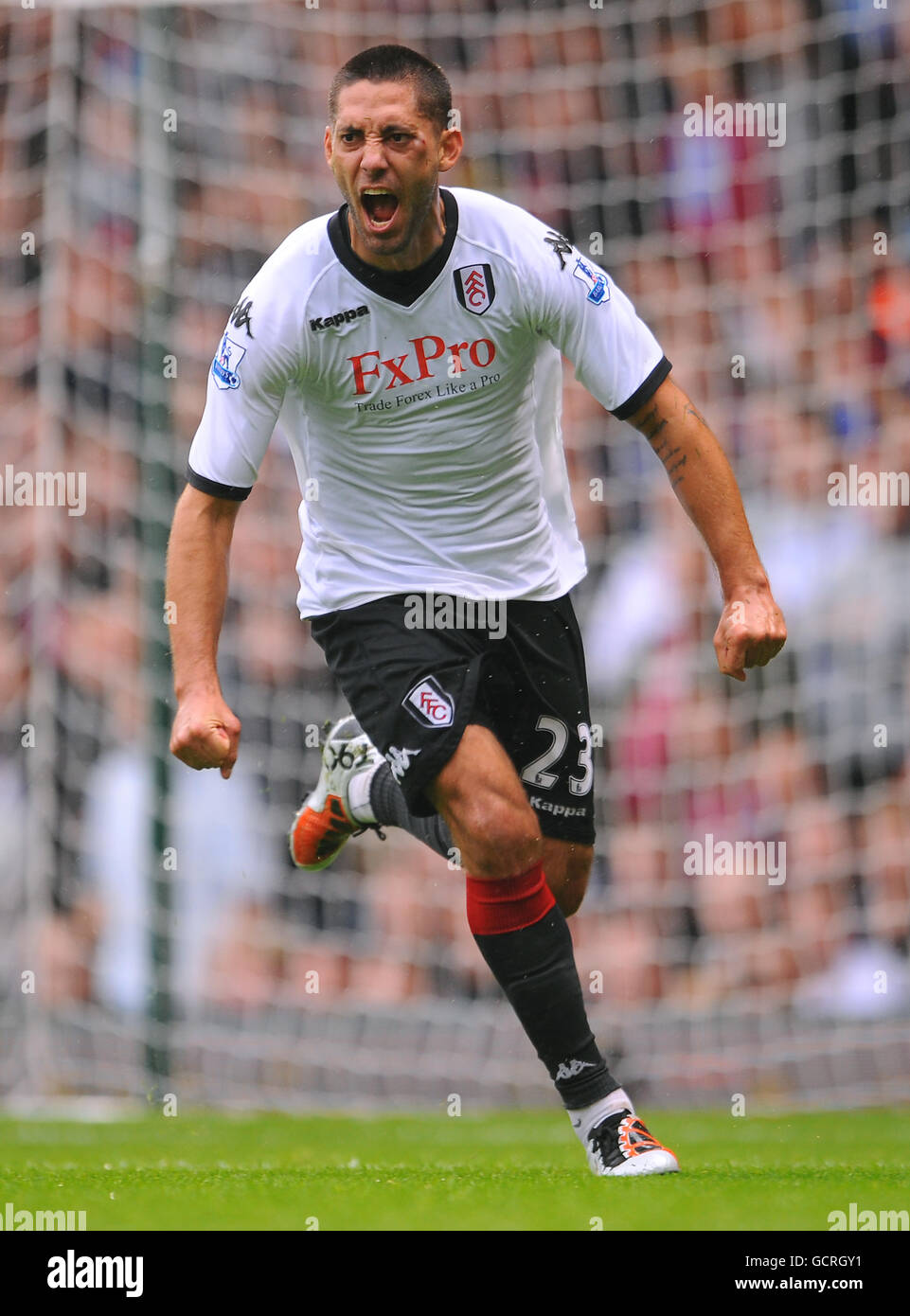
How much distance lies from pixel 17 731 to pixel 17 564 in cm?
78

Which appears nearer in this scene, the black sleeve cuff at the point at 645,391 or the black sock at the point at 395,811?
the black sleeve cuff at the point at 645,391

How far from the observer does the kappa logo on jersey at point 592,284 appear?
462 centimetres

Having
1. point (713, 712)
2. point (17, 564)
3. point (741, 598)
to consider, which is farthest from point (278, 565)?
point (741, 598)

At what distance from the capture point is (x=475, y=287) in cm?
462

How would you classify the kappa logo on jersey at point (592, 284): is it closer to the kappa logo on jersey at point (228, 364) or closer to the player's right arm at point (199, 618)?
the kappa logo on jersey at point (228, 364)

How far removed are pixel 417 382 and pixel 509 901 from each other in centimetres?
125

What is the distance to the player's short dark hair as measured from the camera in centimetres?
450

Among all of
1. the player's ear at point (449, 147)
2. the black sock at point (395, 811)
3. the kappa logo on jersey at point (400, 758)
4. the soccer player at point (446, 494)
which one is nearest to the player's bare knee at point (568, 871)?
the soccer player at point (446, 494)

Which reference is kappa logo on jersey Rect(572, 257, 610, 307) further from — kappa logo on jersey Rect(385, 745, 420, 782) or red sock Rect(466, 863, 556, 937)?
red sock Rect(466, 863, 556, 937)

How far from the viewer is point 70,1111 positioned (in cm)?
794

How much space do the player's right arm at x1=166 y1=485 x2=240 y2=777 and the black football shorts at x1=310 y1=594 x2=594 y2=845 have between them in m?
0.34

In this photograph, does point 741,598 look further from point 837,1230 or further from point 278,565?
point 278,565

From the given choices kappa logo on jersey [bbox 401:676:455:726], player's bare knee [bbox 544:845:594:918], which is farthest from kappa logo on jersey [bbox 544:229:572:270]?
player's bare knee [bbox 544:845:594:918]

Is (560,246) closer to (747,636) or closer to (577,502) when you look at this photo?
(747,636)
